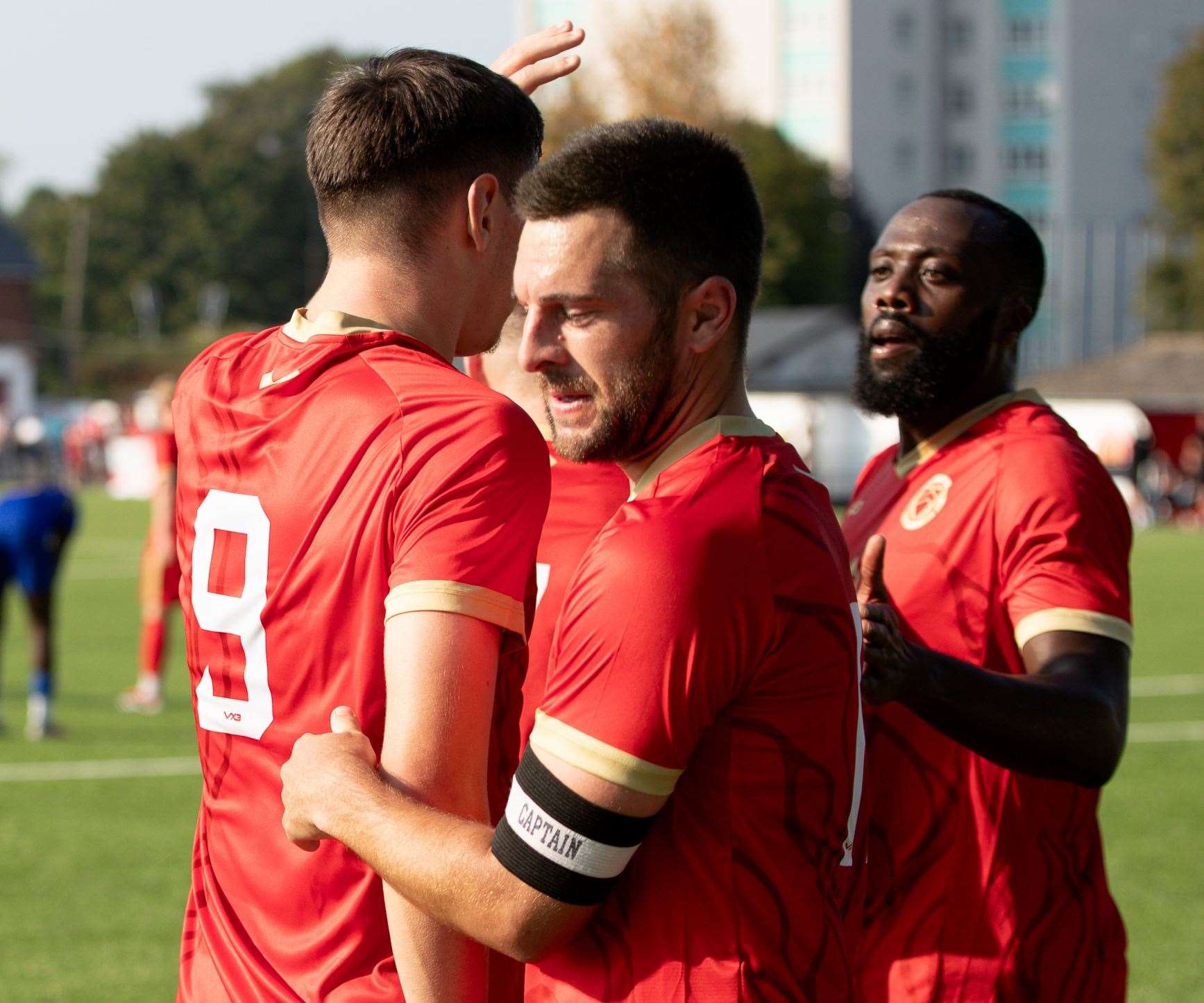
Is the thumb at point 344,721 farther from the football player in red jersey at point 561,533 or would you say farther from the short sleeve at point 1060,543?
the short sleeve at point 1060,543

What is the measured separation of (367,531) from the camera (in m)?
2.44

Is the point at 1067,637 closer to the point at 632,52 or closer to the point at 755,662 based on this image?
the point at 755,662

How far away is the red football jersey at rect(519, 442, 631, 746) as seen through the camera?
2.95 metres

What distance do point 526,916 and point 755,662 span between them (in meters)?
0.44

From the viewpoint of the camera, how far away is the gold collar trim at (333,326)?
2615mm

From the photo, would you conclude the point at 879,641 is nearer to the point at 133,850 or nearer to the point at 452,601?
the point at 452,601

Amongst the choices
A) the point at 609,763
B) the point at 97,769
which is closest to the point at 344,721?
the point at 609,763

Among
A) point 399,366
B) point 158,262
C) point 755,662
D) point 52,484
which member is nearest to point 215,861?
point 399,366

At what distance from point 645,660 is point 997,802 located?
1509 millimetres

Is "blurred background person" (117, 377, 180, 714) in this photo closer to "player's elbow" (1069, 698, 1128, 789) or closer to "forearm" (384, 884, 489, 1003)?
"player's elbow" (1069, 698, 1128, 789)

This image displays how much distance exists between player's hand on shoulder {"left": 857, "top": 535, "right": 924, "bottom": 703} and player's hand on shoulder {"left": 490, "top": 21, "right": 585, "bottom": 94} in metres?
1.17

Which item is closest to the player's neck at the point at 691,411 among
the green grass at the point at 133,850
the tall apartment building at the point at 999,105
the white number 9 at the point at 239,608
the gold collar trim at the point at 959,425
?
the white number 9 at the point at 239,608

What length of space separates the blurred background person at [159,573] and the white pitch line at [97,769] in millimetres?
1463

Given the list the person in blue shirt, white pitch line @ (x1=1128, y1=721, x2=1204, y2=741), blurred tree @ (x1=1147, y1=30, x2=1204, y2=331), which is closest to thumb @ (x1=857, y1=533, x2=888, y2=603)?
the person in blue shirt
